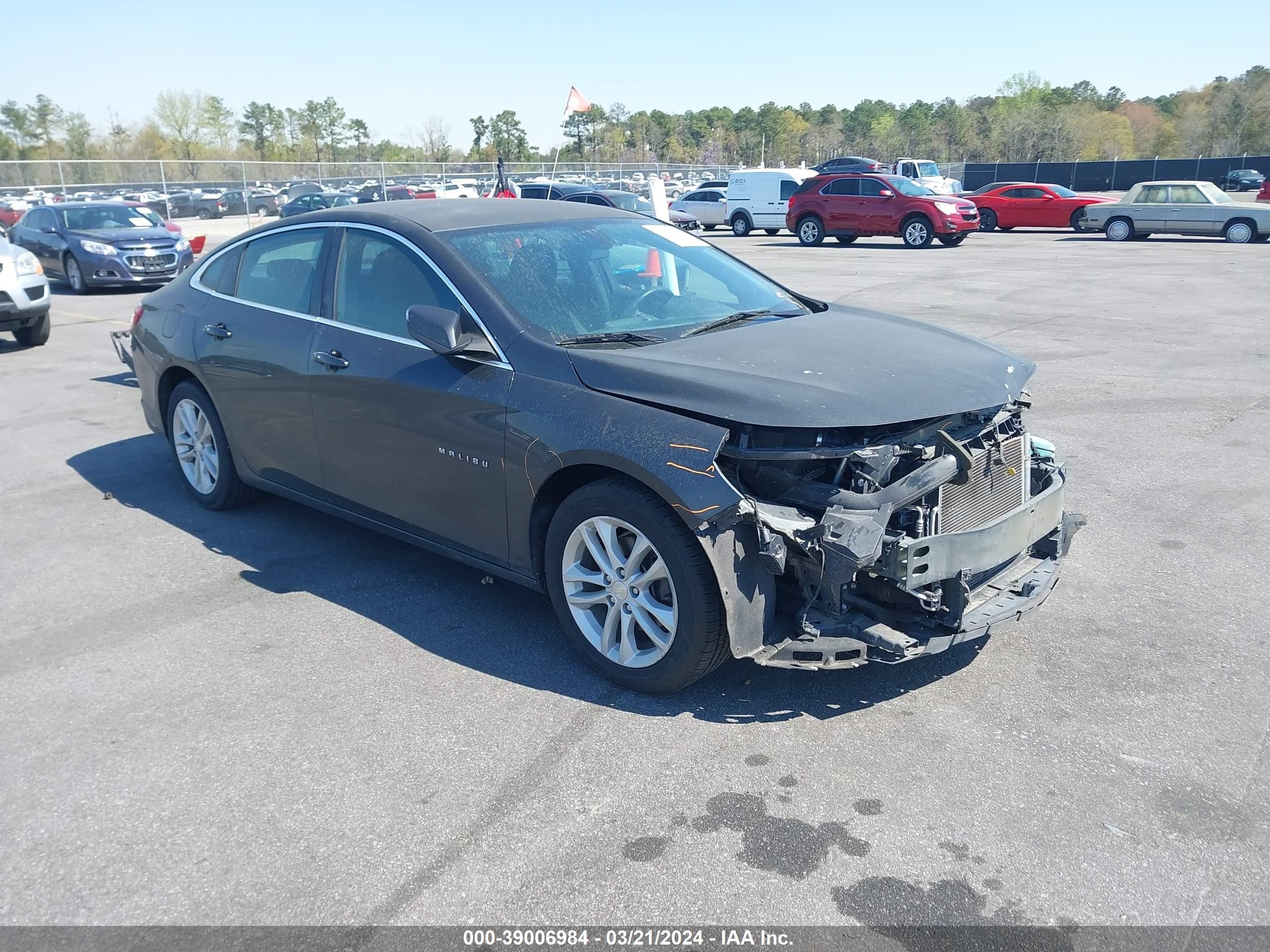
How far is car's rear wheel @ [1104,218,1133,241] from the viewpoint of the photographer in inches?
1038

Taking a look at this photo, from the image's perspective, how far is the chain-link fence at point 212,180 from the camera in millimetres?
34531

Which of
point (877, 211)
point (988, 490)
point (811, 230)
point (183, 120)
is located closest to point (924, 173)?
point (811, 230)

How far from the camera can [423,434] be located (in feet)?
14.3

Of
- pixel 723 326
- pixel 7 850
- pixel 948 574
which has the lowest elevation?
pixel 7 850

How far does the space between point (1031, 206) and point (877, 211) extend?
6573mm

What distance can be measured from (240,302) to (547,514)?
8.49 feet

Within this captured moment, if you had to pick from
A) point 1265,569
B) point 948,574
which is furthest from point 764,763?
point 1265,569

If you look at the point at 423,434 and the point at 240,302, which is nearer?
the point at 423,434

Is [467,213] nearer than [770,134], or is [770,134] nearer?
[467,213]

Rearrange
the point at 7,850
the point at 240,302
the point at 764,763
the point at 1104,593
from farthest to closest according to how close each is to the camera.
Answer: the point at 240,302
the point at 1104,593
the point at 764,763
the point at 7,850

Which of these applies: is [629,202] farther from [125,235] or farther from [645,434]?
[645,434]

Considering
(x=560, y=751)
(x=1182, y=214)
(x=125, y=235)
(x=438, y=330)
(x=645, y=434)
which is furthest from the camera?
(x=1182, y=214)

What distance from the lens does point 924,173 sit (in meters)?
39.7

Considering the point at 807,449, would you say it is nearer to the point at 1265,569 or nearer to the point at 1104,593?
the point at 1104,593
